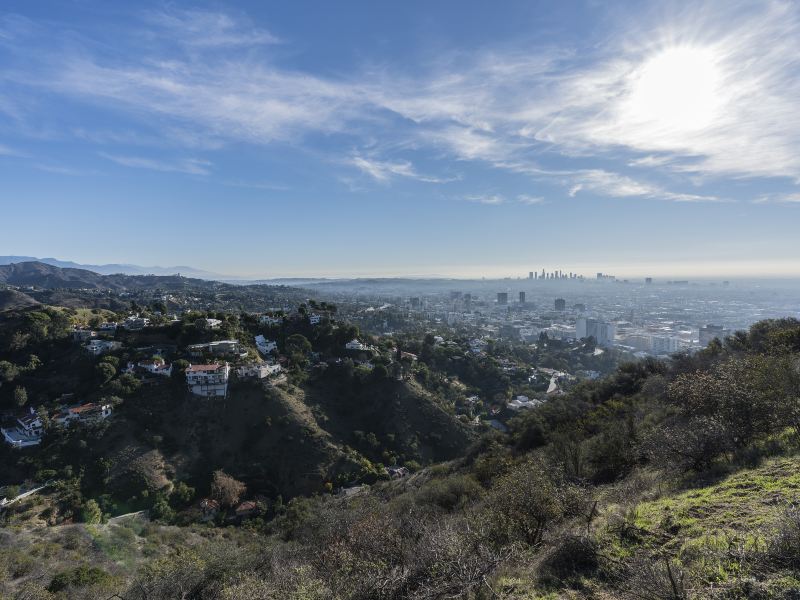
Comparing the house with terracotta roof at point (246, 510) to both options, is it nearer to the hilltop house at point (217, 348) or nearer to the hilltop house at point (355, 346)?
the hilltop house at point (217, 348)

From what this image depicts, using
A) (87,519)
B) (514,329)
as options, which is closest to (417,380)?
(87,519)

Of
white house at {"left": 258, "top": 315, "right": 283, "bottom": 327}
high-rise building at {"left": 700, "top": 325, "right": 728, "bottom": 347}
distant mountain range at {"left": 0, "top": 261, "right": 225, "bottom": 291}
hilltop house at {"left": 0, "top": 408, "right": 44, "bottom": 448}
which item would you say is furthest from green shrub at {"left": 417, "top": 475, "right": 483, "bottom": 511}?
distant mountain range at {"left": 0, "top": 261, "right": 225, "bottom": 291}

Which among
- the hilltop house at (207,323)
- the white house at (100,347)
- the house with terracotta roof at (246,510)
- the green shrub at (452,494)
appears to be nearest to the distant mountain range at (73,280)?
the hilltop house at (207,323)

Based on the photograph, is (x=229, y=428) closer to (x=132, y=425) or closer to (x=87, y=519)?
(x=132, y=425)

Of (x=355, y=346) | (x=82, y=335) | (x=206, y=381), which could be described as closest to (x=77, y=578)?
(x=206, y=381)

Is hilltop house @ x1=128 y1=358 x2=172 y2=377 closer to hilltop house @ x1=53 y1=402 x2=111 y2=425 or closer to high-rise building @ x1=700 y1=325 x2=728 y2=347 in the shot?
hilltop house @ x1=53 y1=402 x2=111 y2=425

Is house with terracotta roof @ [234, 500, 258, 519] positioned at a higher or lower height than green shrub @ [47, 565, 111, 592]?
lower
